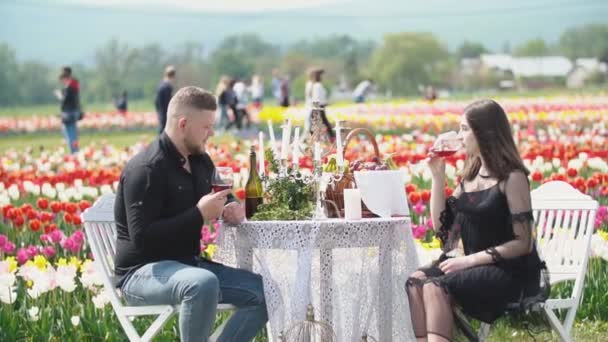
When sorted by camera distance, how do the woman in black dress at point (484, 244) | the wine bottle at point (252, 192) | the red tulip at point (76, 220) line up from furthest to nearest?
the red tulip at point (76, 220) < the wine bottle at point (252, 192) < the woman in black dress at point (484, 244)

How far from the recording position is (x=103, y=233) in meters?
5.83

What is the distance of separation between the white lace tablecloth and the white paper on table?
4.1 inches

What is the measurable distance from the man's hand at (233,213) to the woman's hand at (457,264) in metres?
0.87

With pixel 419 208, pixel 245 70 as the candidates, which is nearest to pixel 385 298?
pixel 419 208

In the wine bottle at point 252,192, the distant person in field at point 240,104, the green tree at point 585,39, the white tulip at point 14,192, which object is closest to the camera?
the wine bottle at point 252,192

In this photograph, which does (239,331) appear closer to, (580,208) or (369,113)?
(580,208)

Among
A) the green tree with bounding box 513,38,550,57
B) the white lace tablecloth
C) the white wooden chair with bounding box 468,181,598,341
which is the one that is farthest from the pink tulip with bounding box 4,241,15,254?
the green tree with bounding box 513,38,550,57

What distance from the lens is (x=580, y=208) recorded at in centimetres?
597

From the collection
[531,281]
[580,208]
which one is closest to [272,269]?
[531,281]

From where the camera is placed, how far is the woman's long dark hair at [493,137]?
5293mm

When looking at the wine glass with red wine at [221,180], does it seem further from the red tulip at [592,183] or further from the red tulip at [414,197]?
the red tulip at [592,183]

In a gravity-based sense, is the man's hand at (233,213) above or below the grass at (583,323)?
above

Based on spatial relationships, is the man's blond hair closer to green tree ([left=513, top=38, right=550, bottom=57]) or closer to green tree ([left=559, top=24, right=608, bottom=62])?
green tree ([left=513, top=38, right=550, bottom=57])

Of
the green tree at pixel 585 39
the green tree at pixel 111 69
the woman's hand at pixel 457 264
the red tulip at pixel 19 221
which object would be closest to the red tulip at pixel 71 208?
the red tulip at pixel 19 221
